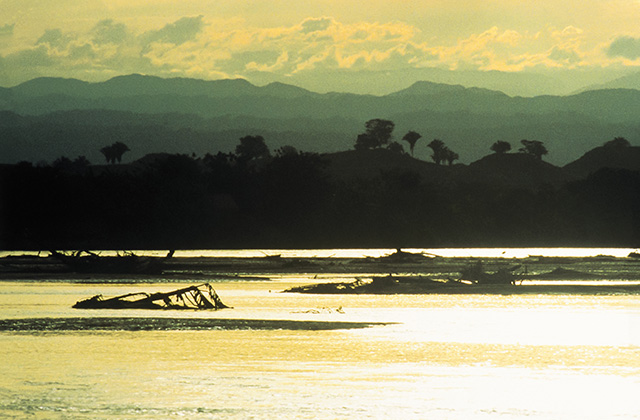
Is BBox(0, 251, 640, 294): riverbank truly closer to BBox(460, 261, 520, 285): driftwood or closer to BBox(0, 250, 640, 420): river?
BBox(460, 261, 520, 285): driftwood

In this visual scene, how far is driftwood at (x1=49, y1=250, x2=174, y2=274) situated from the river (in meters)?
38.8

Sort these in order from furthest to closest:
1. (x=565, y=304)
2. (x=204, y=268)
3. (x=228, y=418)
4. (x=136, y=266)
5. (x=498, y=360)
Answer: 1. (x=204, y=268)
2. (x=136, y=266)
3. (x=565, y=304)
4. (x=498, y=360)
5. (x=228, y=418)

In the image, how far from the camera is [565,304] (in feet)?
244

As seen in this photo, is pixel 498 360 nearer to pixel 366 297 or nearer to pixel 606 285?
pixel 366 297

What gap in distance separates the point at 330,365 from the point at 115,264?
71.9 metres

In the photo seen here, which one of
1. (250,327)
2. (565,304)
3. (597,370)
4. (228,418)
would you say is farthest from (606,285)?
(228,418)

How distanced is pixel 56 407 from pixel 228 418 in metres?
5.53

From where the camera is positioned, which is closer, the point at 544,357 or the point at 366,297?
the point at 544,357

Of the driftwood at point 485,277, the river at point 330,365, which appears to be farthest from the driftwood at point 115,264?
the river at point 330,365

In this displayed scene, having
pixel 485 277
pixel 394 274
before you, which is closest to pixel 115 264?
pixel 394 274

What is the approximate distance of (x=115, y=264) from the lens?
111938mm

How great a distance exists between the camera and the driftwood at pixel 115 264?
363 ft

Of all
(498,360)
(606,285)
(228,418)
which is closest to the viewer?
(228,418)

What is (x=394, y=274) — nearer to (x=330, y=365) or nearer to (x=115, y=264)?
(x=115, y=264)
